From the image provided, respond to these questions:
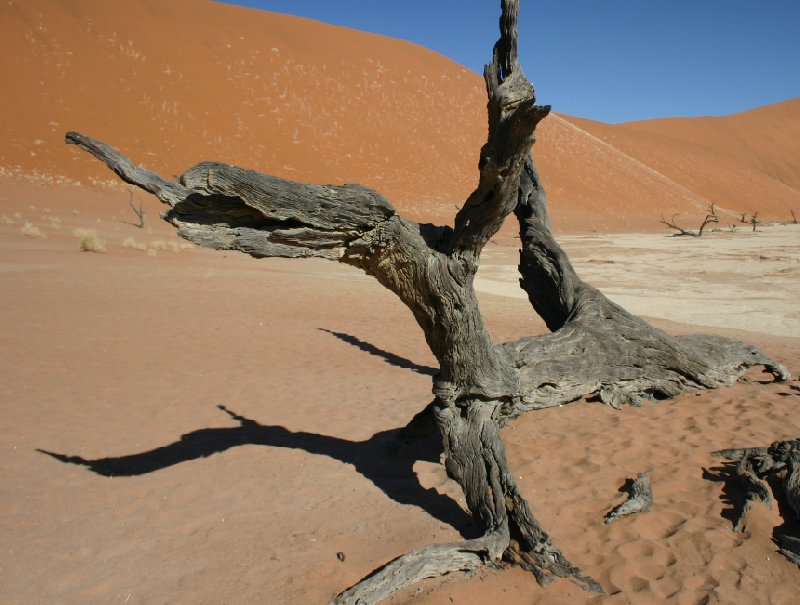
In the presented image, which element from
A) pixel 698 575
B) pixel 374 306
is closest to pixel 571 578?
pixel 698 575

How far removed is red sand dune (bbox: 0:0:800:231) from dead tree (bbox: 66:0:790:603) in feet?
107

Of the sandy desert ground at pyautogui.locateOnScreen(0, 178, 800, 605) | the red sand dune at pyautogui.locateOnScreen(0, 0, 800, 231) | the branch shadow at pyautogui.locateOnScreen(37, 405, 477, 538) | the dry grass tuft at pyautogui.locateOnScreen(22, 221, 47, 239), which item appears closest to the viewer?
the sandy desert ground at pyautogui.locateOnScreen(0, 178, 800, 605)

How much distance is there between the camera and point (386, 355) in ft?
29.3

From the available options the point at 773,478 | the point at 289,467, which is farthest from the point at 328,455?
the point at 773,478

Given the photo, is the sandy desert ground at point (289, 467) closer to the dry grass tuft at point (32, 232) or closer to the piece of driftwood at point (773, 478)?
the piece of driftwood at point (773, 478)

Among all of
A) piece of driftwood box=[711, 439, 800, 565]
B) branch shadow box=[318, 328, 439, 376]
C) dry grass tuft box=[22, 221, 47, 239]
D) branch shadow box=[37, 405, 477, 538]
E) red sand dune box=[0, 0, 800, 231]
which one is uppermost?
red sand dune box=[0, 0, 800, 231]

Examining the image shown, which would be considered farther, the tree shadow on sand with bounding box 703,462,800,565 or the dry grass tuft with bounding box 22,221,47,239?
the dry grass tuft with bounding box 22,221,47,239

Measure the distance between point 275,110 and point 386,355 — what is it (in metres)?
42.6

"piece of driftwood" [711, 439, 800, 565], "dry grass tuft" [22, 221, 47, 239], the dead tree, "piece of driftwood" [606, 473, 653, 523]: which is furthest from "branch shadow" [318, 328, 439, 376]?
"dry grass tuft" [22, 221, 47, 239]

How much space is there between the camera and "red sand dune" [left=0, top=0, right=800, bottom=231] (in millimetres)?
40375

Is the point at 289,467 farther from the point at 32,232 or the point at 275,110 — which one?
the point at 275,110

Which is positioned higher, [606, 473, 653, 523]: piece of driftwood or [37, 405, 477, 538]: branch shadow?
[606, 473, 653, 523]: piece of driftwood

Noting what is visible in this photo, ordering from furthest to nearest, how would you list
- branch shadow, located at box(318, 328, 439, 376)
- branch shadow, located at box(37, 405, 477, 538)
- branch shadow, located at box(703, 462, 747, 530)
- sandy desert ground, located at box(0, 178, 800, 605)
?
1. branch shadow, located at box(318, 328, 439, 376)
2. branch shadow, located at box(37, 405, 477, 538)
3. branch shadow, located at box(703, 462, 747, 530)
4. sandy desert ground, located at box(0, 178, 800, 605)

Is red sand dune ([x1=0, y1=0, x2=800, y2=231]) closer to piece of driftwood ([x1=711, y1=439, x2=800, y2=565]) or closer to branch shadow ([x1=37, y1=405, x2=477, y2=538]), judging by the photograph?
branch shadow ([x1=37, y1=405, x2=477, y2=538])
